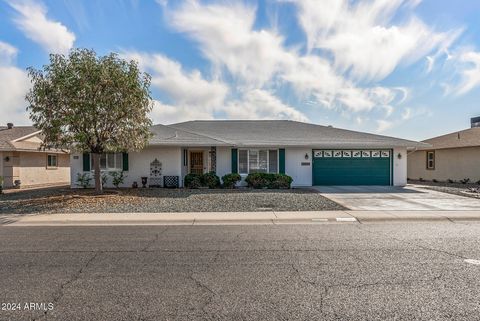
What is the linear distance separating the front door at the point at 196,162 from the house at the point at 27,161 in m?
8.17

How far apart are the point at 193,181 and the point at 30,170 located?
1266 centimetres

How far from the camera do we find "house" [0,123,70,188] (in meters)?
21.7

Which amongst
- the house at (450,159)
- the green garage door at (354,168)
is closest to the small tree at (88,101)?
the green garage door at (354,168)

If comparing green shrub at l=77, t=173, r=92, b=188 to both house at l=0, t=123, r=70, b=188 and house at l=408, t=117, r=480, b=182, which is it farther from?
house at l=408, t=117, r=480, b=182

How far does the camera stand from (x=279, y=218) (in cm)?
1045

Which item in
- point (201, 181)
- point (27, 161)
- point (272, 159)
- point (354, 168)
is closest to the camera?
point (201, 181)

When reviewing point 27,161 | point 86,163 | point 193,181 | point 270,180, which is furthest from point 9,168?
point 270,180

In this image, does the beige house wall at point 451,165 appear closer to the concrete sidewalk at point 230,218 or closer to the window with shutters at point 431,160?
the window with shutters at point 431,160

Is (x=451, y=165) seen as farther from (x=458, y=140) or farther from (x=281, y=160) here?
(x=281, y=160)

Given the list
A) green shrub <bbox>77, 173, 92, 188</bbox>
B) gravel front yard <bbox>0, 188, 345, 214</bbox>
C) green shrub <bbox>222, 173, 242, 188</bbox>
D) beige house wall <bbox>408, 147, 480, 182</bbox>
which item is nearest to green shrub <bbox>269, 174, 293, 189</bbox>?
green shrub <bbox>222, 173, 242, 188</bbox>

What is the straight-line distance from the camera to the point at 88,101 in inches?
538

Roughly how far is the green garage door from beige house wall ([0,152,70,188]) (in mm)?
19463

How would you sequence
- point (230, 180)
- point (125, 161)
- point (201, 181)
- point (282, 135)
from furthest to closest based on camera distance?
point (282, 135) < point (125, 161) < point (201, 181) < point (230, 180)

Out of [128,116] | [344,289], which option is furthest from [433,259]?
[128,116]
